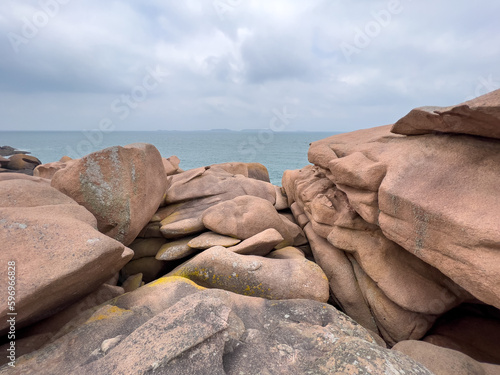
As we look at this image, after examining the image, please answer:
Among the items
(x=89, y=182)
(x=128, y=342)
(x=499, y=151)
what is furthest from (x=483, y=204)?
(x=89, y=182)

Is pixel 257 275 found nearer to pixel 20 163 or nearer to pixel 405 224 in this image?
pixel 405 224

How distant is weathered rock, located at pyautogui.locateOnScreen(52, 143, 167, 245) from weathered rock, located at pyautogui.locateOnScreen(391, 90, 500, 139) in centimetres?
494

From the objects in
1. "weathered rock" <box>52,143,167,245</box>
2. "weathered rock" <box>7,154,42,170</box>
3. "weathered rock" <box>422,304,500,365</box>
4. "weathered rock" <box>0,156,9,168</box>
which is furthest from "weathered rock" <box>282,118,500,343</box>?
"weathered rock" <box>0,156,9,168</box>

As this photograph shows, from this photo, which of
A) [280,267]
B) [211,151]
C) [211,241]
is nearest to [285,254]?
[280,267]

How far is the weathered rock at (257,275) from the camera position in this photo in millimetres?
4570

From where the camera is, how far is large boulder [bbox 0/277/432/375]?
2500 millimetres

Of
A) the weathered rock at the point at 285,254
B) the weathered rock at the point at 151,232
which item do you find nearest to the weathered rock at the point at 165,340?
the weathered rock at the point at 285,254

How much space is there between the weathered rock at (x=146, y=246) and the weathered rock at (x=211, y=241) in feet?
3.68

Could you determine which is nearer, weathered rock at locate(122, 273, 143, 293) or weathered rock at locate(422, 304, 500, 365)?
weathered rock at locate(422, 304, 500, 365)

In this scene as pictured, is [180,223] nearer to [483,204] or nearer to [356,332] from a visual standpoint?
[356,332]

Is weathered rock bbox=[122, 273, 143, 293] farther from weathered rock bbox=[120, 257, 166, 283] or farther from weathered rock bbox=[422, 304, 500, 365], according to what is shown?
weathered rock bbox=[422, 304, 500, 365]

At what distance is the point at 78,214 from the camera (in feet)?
13.9

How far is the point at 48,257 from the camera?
3068 millimetres

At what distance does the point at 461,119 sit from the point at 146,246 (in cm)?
635
